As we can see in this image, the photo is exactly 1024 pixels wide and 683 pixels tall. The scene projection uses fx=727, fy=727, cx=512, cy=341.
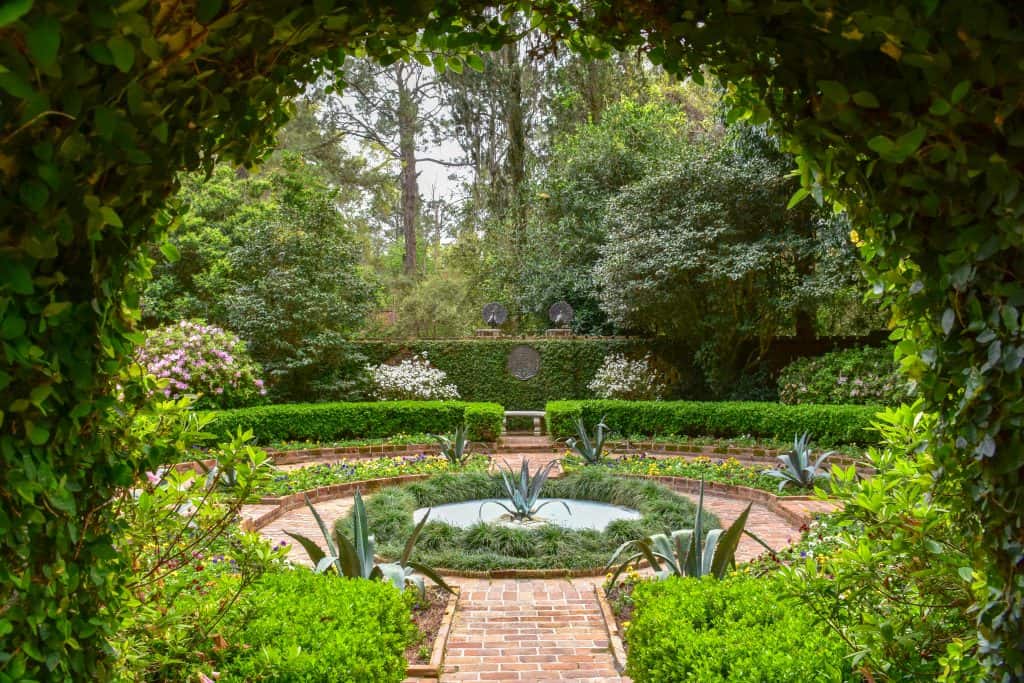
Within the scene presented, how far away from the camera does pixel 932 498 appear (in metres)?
2.02

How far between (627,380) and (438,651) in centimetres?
1052

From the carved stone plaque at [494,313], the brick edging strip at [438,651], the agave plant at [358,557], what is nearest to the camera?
the brick edging strip at [438,651]

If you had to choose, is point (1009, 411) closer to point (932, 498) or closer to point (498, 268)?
point (932, 498)

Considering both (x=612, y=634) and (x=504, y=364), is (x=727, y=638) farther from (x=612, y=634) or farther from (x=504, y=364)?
(x=504, y=364)

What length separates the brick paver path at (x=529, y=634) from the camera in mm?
3822

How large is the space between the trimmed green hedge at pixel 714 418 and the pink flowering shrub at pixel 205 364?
500 cm

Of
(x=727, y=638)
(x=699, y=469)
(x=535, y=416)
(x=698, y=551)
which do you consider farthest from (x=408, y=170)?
(x=727, y=638)

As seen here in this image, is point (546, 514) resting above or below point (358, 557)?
below

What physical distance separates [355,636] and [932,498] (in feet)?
6.89

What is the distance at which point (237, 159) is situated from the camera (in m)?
2.05

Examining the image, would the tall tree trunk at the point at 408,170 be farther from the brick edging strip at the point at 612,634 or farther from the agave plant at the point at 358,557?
the agave plant at the point at 358,557

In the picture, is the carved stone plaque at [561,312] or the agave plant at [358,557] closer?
the agave plant at [358,557]

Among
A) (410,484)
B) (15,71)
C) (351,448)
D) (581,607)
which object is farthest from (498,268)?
(15,71)

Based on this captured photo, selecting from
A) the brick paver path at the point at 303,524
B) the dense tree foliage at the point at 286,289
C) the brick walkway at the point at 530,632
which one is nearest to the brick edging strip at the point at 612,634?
the brick walkway at the point at 530,632
